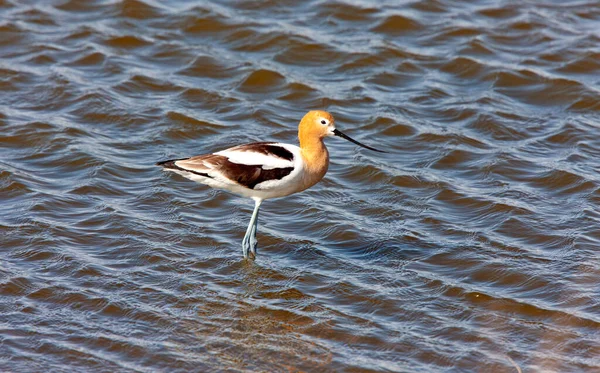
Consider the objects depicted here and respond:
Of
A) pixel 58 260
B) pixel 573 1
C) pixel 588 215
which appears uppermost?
pixel 573 1

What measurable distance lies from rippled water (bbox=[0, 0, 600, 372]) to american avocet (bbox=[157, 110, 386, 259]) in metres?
0.59

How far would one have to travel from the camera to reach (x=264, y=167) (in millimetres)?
8305

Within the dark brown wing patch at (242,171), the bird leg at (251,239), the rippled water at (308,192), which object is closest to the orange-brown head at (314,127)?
the dark brown wing patch at (242,171)

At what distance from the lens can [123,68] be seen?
39.0 feet

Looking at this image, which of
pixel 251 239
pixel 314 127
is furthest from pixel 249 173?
pixel 314 127

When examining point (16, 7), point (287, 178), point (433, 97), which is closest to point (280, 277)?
point (287, 178)

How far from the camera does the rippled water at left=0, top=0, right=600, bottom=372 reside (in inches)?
284

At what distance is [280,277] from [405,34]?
5.45m

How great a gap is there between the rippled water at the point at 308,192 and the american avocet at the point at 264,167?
595mm

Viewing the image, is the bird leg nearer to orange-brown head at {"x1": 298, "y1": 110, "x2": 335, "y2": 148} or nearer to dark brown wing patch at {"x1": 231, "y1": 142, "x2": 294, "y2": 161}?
dark brown wing patch at {"x1": 231, "y1": 142, "x2": 294, "y2": 161}

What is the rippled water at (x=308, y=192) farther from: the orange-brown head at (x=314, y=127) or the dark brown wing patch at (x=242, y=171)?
the orange-brown head at (x=314, y=127)

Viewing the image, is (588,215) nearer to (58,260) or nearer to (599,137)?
(599,137)

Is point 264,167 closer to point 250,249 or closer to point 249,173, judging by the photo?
point 249,173

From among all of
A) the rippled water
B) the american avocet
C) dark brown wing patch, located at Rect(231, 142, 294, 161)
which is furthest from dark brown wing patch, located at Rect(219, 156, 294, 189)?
the rippled water
